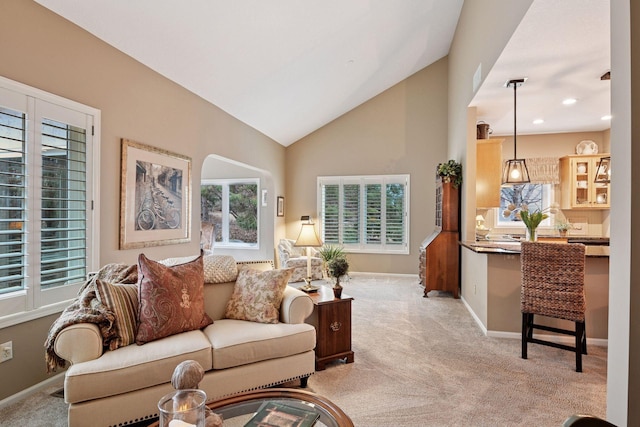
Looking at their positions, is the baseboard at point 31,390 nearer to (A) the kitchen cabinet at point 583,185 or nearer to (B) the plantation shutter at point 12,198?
(B) the plantation shutter at point 12,198

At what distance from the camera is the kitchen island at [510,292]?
343cm

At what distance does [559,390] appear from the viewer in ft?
8.47

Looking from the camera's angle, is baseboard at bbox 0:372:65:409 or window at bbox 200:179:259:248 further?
window at bbox 200:179:259:248

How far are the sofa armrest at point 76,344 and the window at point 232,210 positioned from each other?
5604 millimetres

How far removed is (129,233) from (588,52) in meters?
4.74

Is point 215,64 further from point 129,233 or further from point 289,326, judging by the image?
point 289,326

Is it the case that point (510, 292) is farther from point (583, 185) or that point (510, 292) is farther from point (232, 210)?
point (232, 210)

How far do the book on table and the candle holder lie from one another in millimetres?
366

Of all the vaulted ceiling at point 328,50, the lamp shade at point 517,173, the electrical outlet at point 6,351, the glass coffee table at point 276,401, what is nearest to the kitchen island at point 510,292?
the lamp shade at point 517,173

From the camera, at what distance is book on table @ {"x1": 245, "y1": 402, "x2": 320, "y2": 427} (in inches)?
56.0

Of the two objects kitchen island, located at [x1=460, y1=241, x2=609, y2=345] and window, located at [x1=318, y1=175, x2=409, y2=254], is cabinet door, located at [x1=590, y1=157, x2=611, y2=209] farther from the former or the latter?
window, located at [x1=318, y1=175, x2=409, y2=254]

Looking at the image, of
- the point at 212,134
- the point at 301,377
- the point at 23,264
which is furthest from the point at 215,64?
the point at 301,377

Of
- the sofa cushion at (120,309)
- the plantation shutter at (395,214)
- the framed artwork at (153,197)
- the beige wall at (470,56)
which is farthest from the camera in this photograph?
the plantation shutter at (395,214)

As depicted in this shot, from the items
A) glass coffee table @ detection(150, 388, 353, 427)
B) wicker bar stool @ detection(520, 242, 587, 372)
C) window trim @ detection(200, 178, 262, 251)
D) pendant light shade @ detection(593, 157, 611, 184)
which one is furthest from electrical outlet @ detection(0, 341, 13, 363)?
pendant light shade @ detection(593, 157, 611, 184)
